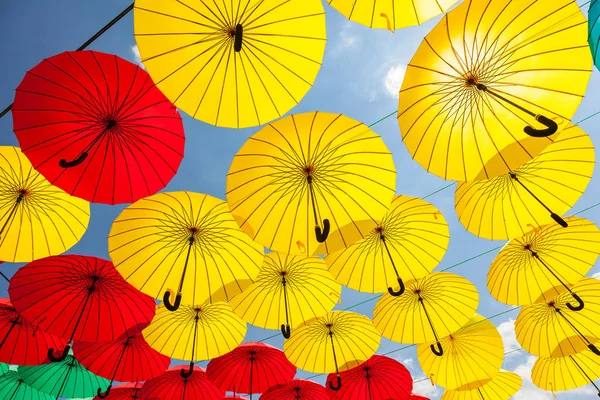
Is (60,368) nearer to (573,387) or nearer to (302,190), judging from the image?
(302,190)

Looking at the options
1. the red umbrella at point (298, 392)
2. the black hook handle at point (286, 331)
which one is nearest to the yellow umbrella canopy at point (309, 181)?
the black hook handle at point (286, 331)

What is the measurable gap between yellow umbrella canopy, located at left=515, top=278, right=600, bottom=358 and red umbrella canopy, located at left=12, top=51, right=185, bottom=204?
676 cm

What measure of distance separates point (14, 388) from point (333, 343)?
7619mm

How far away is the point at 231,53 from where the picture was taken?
385 centimetres

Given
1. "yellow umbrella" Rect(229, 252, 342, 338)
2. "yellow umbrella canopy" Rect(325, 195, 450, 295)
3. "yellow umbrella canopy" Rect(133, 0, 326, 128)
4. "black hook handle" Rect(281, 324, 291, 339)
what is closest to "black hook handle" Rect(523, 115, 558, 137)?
"yellow umbrella canopy" Rect(133, 0, 326, 128)

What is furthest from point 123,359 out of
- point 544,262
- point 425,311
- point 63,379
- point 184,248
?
point 544,262

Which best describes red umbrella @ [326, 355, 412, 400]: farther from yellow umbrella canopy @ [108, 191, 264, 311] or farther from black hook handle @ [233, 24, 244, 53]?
black hook handle @ [233, 24, 244, 53]

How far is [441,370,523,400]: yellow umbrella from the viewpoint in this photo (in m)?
8.25

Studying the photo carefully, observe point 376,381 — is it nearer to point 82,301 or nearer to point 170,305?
point 170,305

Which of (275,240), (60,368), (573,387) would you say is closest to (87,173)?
(275,240)

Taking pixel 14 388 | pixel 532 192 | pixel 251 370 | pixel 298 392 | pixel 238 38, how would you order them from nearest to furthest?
pixel 238 38 → pixel 532 192 → pixel 251 370 → pixel 298 392 → pixel 14 388

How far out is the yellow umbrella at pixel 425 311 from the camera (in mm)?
6559

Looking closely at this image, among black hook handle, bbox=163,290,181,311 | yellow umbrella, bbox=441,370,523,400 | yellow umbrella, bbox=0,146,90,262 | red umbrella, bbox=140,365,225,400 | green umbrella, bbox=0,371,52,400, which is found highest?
yellow umbrella, bbox=0,146,90,262

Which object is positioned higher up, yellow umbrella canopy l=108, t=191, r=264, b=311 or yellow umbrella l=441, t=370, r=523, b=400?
yellow umbrella canopy l=108, t=191, r=264, b=311
